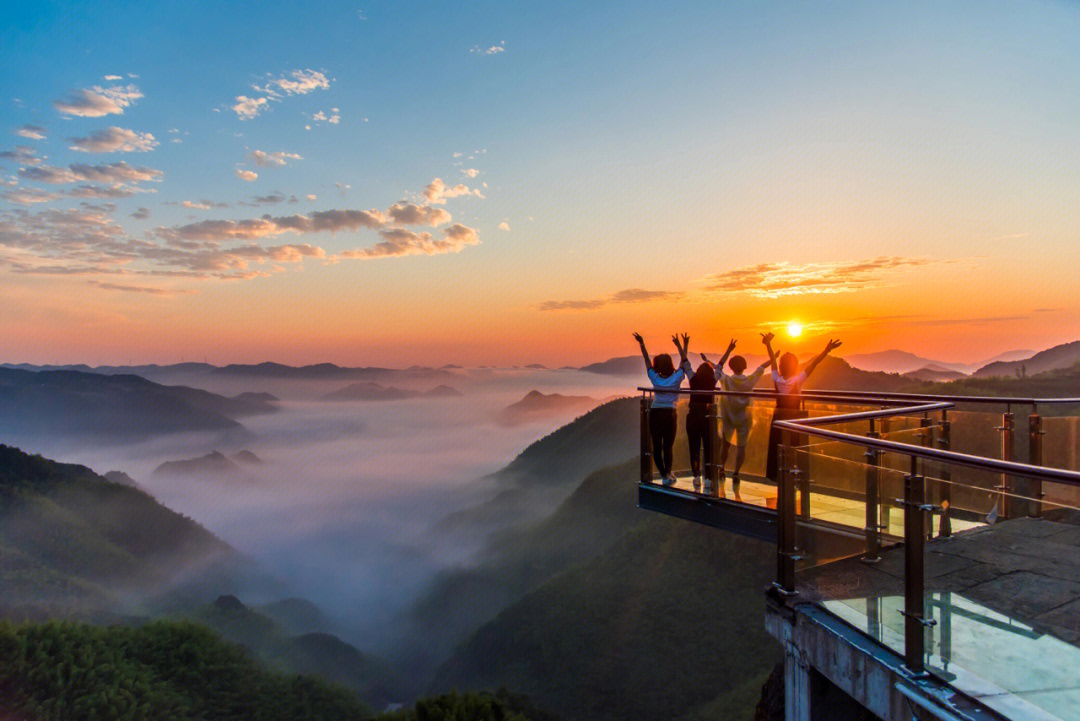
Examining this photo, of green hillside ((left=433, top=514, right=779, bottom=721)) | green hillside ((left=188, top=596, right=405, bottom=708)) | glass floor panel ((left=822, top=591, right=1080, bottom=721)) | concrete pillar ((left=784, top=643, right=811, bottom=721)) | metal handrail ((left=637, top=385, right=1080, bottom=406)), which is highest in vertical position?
metal handrail ((left=637, top=385, right=1080, bottom=406))

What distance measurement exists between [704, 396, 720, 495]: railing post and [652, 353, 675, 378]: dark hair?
41.9 inches

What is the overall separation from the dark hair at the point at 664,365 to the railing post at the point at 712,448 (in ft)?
3.49

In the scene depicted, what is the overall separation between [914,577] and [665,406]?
610 centimetres

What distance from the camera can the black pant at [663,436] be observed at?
9898mm

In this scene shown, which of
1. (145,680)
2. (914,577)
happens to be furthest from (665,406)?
(145,680)

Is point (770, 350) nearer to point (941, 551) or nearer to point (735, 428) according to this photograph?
point (735, 428)

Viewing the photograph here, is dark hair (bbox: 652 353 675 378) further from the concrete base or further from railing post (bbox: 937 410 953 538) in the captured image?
the concrete base

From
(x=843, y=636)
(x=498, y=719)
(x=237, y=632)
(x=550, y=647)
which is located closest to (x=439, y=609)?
(x=237, y=632)

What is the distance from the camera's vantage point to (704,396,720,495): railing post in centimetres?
883

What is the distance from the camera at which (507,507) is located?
5600 inches

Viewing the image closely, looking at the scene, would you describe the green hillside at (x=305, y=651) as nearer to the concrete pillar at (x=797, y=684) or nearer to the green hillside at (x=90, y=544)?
the green hillside at (x=90, y=544)

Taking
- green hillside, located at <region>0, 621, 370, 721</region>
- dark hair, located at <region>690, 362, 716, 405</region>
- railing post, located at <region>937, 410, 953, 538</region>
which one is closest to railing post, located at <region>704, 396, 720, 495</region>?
dark hair, located at <region>690, 362, 716, 405</region>

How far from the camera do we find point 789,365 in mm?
8688

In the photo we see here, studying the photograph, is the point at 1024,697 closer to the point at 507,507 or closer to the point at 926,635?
the point at 926,635
